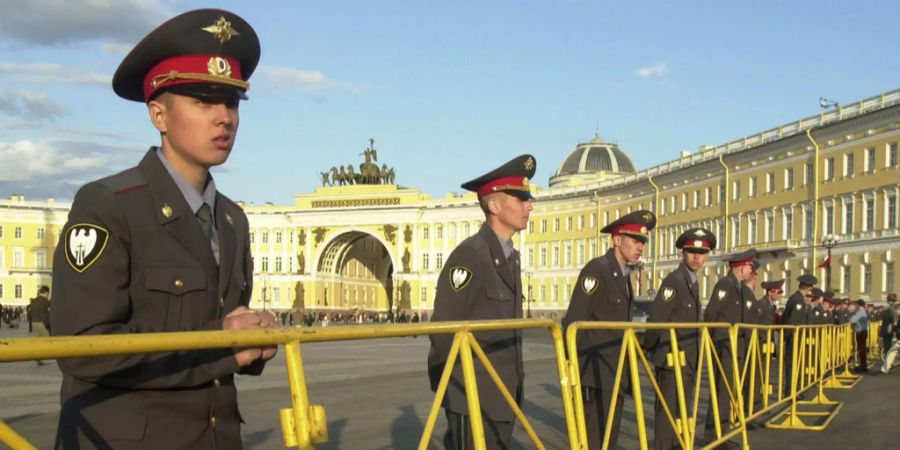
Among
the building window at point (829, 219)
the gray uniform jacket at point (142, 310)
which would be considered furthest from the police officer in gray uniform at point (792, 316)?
the building window at point (829, 219)

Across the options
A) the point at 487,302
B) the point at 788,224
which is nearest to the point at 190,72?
the point at 487,302

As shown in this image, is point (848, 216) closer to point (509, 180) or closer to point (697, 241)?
point (697, 241)

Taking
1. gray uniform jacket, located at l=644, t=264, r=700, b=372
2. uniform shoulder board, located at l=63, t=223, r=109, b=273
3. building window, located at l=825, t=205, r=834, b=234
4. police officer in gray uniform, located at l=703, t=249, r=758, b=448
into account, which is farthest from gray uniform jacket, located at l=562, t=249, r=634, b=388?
building window, located at l=825, t=205, r=834, b=234

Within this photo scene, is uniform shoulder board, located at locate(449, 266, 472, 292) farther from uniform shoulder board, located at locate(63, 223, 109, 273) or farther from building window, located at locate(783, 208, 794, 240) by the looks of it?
building window, located at locate(783, 208, 794, 240)

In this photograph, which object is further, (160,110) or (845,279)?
(845,279)

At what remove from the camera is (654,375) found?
330 inches

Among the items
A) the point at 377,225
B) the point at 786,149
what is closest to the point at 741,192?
the point at 786,149

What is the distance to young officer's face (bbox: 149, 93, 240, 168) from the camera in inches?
128

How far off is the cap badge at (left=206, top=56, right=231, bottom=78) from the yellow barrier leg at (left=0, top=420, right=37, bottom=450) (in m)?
1.22

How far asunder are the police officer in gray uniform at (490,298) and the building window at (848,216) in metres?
56.8

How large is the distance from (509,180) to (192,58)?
328 centimetres

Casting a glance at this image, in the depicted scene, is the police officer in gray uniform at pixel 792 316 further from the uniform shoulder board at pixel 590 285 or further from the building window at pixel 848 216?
the building window at pixel 848 216

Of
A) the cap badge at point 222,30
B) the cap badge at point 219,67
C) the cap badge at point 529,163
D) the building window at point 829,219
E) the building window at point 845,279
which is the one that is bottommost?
the building window at point 845,279

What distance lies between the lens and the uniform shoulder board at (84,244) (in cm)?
294
